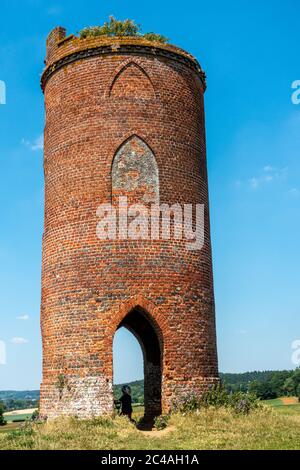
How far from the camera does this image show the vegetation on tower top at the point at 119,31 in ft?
50.1

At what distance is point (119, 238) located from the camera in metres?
13.5

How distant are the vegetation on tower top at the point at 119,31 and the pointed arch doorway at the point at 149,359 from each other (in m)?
7.90

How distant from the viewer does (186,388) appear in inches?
517

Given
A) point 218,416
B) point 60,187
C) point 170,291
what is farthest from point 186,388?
point 60,187

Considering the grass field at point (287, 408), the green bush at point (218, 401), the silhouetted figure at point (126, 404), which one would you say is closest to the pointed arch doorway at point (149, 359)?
the silhouetted figure at point (126, 404)

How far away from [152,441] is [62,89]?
980cm

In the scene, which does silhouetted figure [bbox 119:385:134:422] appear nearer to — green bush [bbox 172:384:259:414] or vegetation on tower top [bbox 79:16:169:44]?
green bush [bbox 172:384:259:414]

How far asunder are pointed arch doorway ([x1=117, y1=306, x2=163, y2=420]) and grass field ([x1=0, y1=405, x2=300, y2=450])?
3.01 m

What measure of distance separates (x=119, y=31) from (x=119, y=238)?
6.14m

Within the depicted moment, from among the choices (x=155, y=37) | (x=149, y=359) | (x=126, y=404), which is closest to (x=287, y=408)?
(x=149, y=359)

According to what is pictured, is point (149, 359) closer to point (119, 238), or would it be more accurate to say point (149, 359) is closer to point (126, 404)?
point (126, 404)
